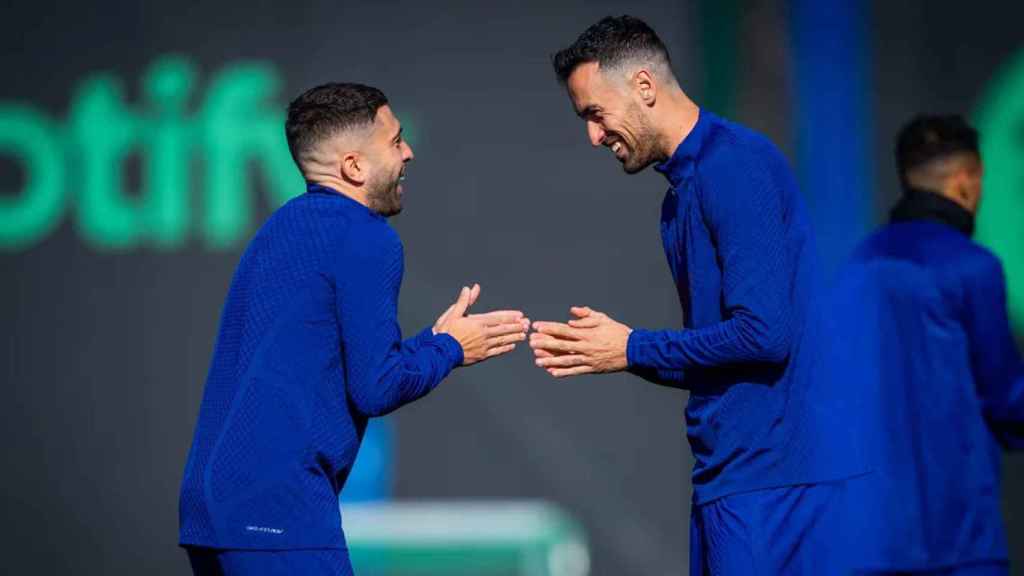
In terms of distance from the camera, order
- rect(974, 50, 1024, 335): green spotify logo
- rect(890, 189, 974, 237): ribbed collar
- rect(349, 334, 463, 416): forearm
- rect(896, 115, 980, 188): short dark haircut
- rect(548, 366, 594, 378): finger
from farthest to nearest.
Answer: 1. rect(974, 50, 1024, 335): green spotify logo
2. rect(896, 115, 980, 188): short dark haircut
3. rect(890, 189, 974, 237): ribbed collar
4. rect(548, 366, 594, 378): finger
5. rect(349, 334, 463, 416): forearm

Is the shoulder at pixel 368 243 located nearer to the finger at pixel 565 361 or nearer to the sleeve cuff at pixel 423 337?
the sleeve cuff at pixel 423 337

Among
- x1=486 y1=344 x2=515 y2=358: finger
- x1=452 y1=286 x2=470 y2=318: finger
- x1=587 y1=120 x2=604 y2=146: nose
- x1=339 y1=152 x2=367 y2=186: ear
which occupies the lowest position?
x1=486 y1=344 x2=515 y2=358: finger

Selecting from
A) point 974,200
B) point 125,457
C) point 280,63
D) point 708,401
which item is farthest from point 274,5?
point 708,401

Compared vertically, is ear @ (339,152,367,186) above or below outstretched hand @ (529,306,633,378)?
above

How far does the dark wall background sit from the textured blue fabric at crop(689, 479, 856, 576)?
2.39 m

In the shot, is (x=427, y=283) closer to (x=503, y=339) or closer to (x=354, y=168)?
A: (x=503, y=339)

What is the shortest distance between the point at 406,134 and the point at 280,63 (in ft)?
1.75

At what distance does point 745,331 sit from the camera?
2.67 m

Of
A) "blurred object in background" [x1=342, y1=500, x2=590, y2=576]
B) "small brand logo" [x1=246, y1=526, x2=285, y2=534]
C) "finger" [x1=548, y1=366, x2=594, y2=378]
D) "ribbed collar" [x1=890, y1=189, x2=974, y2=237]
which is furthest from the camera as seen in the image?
"blurred object in background" [x1=342, y1=500, x2=590, y2=576]

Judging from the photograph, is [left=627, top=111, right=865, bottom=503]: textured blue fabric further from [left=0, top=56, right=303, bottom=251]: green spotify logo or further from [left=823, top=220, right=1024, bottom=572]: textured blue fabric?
[left=0, top=56, right=303, bottom=251]: green spotify logo

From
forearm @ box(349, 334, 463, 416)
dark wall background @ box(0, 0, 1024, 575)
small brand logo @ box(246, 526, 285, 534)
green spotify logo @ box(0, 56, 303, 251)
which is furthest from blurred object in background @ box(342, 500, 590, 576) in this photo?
small brand logo @ box(246, 526, 285, 534)

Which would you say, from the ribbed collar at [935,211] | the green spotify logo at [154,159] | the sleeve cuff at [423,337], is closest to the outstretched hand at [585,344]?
the sleeve cuff at [423,337]

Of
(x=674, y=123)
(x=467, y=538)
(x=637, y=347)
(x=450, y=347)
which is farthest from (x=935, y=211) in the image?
(x=467, y=538)

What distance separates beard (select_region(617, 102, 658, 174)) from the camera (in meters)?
2.95
